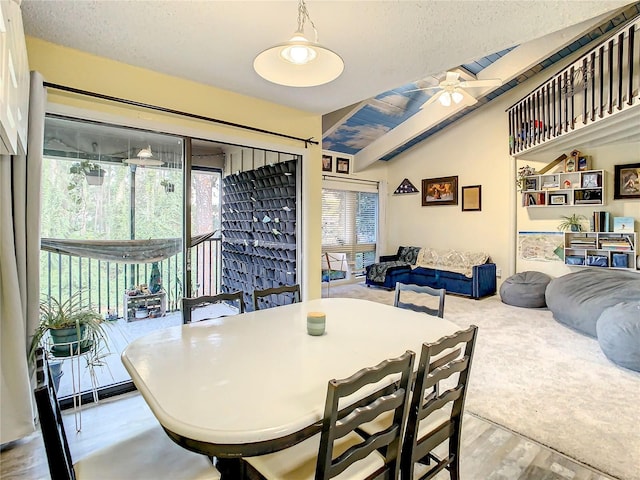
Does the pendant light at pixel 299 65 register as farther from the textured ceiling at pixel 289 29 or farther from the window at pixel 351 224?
the window at pixel 351 224

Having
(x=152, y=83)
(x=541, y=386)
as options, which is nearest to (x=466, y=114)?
(x=541, y=386)

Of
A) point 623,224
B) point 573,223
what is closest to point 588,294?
point 623,224

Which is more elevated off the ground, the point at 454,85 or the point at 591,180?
the point at 454,85

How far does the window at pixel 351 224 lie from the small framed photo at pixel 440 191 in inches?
47.2

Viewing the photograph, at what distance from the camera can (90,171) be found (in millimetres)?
2758

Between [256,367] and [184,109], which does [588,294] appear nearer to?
[256,367]

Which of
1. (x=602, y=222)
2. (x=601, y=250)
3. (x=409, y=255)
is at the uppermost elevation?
(x=602, y=222)

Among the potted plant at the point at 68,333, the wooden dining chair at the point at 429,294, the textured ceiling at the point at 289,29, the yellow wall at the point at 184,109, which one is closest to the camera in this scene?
the textured ceiling at the point at 289,29

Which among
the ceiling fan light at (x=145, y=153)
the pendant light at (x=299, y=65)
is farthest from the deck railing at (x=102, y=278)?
the pendant light at (x=299, y=65)

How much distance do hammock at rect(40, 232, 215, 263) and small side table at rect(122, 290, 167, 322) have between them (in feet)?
1.48

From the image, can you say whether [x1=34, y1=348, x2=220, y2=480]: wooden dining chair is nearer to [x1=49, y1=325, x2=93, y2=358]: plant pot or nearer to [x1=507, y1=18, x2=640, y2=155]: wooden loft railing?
[x1=49, y1=325, x2=93, y2=358]: plant pot

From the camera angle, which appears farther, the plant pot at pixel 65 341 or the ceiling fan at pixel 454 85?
the ceiling fan at pixel 454 85

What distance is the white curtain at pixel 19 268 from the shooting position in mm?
1994

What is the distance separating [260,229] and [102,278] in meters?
2.18
